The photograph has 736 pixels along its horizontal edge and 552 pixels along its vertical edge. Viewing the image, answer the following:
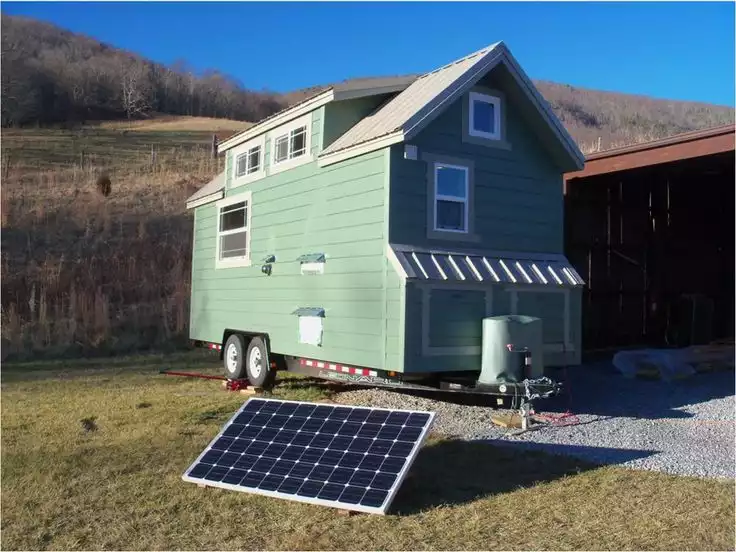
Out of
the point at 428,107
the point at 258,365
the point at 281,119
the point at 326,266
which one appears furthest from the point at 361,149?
the point at 258,365

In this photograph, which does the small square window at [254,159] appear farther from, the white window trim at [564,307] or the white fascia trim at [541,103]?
the white window trim at [564,307]

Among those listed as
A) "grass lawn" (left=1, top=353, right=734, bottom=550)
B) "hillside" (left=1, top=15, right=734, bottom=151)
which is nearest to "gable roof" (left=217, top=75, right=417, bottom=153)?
"grass lawn" (left=1, top=353, right=734, bottom=550)

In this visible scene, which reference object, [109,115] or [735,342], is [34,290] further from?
Answer: [109,115]

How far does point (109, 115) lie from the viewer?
53125 millimetres

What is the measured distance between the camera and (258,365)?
10898 mm

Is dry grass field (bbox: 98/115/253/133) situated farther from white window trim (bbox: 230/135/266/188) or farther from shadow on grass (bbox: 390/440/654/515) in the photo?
shadow on grass (bbox: 390/440/654/515)

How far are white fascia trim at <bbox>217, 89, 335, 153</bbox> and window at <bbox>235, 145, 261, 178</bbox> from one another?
23 centimetres

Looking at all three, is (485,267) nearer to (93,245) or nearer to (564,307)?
(564,307)

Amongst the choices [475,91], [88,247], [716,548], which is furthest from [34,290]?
[716,548]

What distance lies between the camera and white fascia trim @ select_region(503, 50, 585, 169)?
901 centimetres

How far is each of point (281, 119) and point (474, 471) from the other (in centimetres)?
641

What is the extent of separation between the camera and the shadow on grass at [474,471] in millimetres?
5516

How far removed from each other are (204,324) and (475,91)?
6774mm

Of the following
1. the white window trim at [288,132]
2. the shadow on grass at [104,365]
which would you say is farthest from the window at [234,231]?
the shadow on grass at [104,365]
